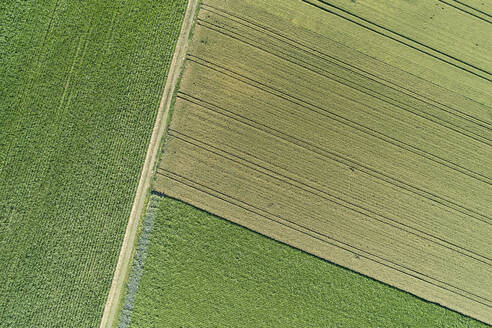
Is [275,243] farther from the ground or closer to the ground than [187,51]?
closer to the ground

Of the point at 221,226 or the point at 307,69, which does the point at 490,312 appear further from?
the point at 307,69

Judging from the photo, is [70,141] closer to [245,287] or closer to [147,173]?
[147,173]

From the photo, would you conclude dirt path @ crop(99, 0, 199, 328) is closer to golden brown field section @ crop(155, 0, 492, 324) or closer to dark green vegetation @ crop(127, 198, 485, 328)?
golden brown field section @ crop(155, 0, 492, 324)

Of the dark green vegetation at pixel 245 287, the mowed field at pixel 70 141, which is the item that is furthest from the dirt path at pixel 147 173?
the dark green vegetation at pixel 245 287

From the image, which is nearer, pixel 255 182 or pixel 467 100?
pixel 255 182

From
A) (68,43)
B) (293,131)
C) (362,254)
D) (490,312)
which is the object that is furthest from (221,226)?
(490,312)
